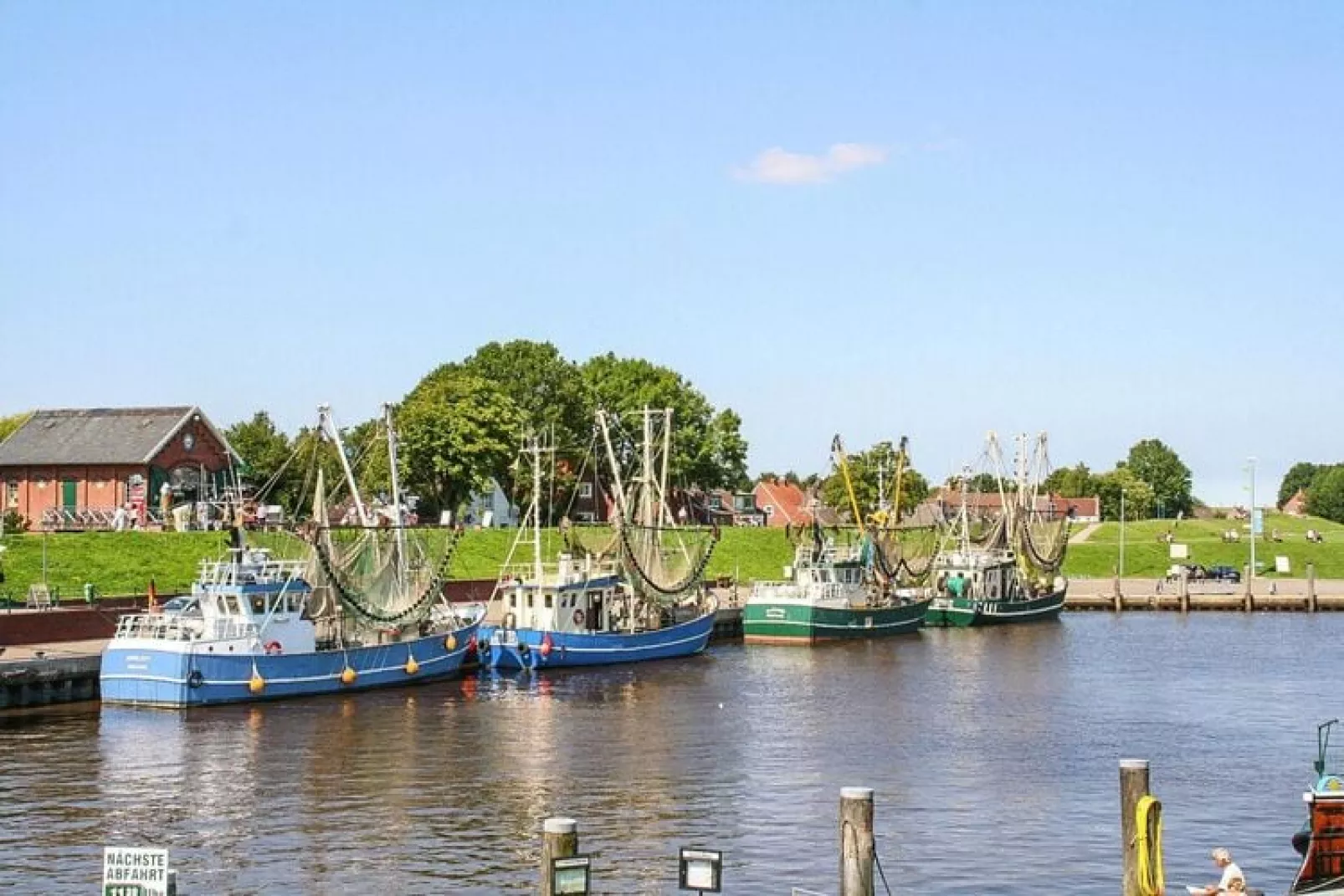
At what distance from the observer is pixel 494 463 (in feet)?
460

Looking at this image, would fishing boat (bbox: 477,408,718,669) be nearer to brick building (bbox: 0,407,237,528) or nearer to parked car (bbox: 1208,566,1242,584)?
brick building (bbox: 0,407,237,528)

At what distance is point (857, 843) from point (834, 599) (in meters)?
76.6

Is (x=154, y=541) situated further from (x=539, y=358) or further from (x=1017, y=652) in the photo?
(x=539, y=358)

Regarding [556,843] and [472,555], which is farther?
[472,555]

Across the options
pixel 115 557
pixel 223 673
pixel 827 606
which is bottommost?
pixel 223 673

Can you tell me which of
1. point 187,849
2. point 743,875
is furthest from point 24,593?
point 743,875

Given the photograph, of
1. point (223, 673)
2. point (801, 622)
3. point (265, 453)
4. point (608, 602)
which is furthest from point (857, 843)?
point (265, 453)

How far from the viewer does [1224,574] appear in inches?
6171

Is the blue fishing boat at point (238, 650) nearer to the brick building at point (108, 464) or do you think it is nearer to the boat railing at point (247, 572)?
the boat railing at point (247, 572)

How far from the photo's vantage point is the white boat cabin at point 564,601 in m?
83.2

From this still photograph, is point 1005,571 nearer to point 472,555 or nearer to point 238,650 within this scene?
point 472,555

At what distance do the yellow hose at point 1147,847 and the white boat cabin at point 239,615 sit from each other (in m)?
43.3

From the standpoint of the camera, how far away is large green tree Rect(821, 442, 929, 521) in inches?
7087

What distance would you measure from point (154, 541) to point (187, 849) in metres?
60.6
